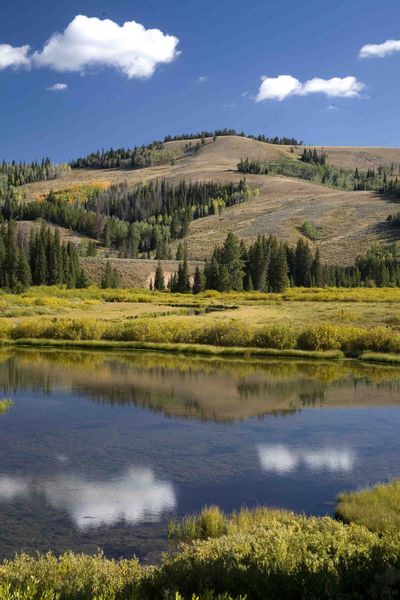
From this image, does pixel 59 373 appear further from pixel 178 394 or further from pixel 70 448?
pixel 70 448

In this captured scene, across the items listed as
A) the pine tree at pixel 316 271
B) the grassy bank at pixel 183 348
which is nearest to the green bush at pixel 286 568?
the grassy bank at pixel 183 348

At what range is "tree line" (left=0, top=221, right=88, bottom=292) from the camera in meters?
107

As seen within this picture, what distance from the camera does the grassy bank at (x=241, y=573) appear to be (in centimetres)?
877

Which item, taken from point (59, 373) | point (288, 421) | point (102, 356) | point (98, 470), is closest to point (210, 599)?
point (98, 470)

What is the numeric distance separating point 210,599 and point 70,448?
45.4 feet

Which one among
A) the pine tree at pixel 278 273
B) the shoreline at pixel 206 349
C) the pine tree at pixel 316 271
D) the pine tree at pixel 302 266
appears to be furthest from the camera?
the pine tree at pixel 302 266

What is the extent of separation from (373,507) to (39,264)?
107729mm

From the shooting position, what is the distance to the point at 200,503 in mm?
15875

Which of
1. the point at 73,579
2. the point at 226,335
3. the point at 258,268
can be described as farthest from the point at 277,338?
the point at 258,268

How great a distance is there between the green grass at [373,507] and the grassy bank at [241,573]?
2680 mm

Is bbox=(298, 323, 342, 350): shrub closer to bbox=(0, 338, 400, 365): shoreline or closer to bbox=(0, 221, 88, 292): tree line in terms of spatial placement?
bbox=(0, 338, 400, 365): shoreline

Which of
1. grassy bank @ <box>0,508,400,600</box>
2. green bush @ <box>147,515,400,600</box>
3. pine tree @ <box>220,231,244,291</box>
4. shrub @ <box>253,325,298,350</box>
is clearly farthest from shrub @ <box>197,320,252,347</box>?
pine tree @ <box>220,231,244,291</box>

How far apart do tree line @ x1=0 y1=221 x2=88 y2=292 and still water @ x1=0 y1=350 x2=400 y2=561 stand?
236ft

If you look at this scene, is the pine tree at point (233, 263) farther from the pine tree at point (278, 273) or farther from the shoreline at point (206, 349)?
the shoreline at point (206, 349)
